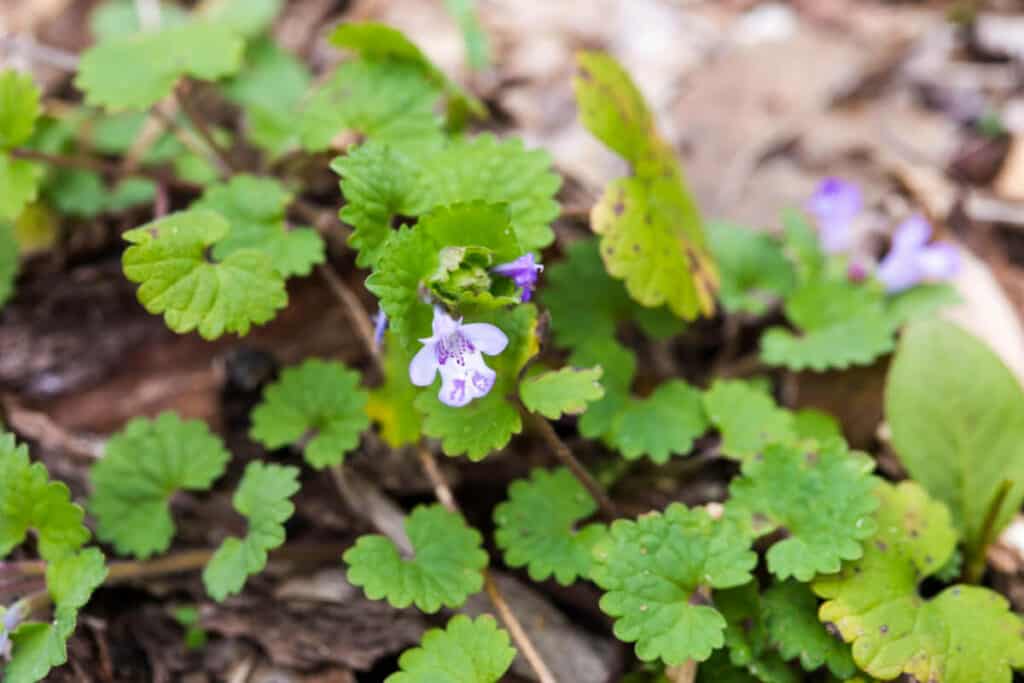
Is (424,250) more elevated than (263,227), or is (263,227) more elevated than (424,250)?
(424,250)

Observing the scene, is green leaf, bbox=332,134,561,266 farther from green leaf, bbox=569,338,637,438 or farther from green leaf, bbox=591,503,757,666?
green leaf, bbox=591,503,757,666

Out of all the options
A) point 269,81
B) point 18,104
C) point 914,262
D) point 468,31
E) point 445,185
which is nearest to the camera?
point 445,185

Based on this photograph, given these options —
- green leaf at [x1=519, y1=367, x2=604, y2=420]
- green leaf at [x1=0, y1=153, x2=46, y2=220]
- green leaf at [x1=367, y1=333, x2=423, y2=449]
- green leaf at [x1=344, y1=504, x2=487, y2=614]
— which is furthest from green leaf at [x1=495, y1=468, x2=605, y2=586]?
green leaf at [x1=0, y1=153, x2=46, y2=220]

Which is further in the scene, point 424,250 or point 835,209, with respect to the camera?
point 835,209

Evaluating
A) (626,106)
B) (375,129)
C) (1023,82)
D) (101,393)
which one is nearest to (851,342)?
(626,106)

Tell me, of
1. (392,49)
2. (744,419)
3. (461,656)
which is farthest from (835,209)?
(461,656)

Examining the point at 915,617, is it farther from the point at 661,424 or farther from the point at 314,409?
the point at 314,409
